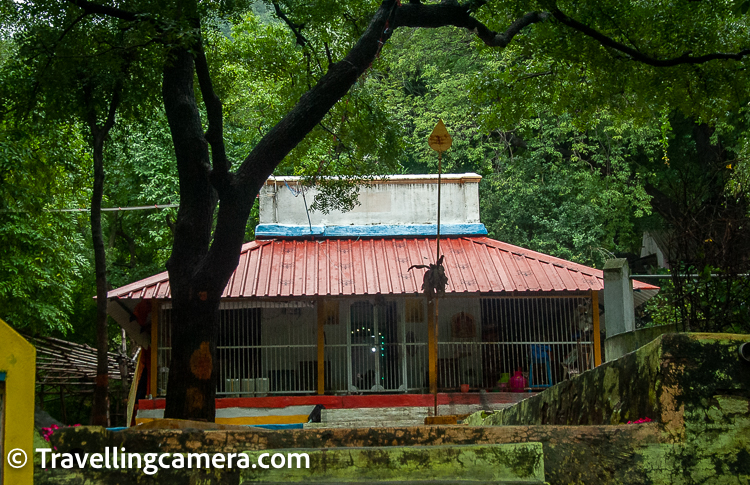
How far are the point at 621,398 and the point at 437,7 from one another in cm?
663

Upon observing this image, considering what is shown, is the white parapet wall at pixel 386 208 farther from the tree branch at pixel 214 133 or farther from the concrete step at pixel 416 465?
the concrete step at pixel 416 465

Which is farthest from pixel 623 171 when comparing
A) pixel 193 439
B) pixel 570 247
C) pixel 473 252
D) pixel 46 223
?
pixel 193 439

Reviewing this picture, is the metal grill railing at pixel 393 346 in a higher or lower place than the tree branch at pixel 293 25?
lower

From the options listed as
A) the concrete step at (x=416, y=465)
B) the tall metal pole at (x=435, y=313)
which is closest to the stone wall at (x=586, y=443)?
the concrete step at (x=416, y=465)

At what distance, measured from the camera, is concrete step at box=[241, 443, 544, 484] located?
331cm

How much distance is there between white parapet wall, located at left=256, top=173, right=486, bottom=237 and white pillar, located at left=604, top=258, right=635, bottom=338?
8.66 m

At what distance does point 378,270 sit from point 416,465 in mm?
10538

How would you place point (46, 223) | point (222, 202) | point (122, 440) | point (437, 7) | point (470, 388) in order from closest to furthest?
point (122, 440), point (222, 202), point (437, 7), point (470, 388), point (46, 223)

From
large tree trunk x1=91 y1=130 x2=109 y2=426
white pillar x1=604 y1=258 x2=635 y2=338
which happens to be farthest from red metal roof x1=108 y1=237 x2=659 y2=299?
white pillar x1=604 y1=258 x2=635 y2=338

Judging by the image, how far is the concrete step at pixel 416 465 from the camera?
130 inches

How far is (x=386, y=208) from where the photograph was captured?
15.7m

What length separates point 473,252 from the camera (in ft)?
48.2

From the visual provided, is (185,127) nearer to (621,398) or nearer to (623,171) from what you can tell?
(621,398)
